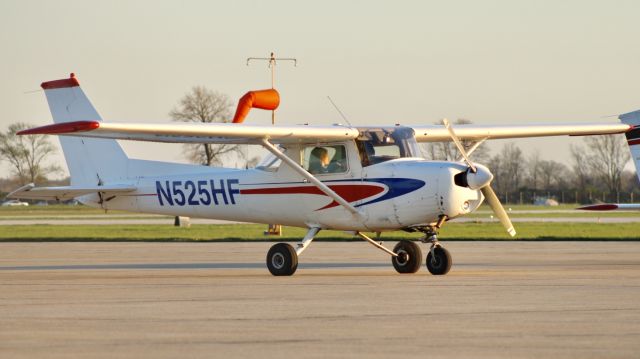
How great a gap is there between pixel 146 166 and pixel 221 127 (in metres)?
4.11

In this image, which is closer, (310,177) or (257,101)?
(310,177)

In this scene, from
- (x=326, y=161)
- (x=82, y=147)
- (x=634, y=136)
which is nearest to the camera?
(x=326, y=161)

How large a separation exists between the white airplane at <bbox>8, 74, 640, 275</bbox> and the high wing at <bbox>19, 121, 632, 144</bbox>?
19 millimetres

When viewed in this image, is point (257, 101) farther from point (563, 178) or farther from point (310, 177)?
point (563, 178)

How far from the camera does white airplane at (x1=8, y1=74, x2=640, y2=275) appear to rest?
16.2 meters
